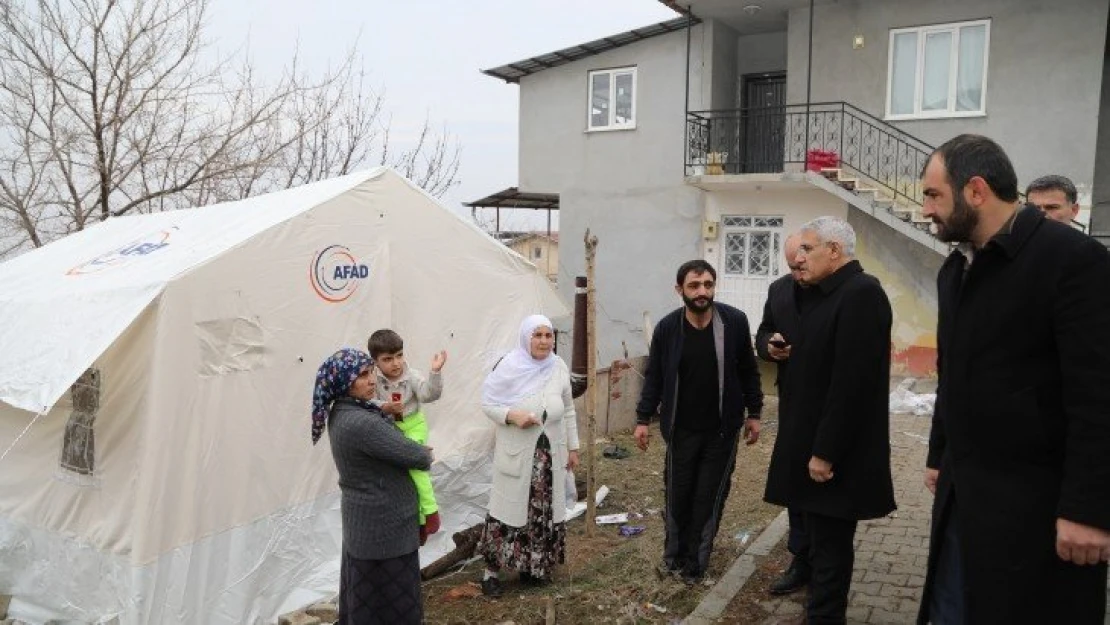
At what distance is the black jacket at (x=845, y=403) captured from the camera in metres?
3.44

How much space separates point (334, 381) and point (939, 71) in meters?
12.9

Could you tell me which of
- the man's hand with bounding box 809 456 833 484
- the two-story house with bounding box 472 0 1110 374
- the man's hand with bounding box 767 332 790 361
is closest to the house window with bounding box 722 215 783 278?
the two-story house with bounding box 472 0 1110 374

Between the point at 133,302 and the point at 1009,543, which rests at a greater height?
the point at 133,302

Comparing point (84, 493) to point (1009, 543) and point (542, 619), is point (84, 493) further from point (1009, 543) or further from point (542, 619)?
point (1009, 543)

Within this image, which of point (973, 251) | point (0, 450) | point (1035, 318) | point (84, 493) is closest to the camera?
point (1035, 318)

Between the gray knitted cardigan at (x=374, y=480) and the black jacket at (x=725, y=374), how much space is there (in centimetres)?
173

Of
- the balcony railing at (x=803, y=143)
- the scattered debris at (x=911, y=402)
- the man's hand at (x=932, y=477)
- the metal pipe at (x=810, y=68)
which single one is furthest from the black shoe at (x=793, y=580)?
the metal pipe at (x=810, y=68)

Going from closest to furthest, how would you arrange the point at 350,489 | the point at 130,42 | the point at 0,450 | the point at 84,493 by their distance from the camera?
the point at 350,489 < the point at 84,493 < the point at 0,450 < the point at 130,42

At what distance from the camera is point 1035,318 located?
7.32 ft

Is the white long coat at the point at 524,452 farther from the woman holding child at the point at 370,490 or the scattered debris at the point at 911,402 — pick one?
the scattered debris at the point at 911,402

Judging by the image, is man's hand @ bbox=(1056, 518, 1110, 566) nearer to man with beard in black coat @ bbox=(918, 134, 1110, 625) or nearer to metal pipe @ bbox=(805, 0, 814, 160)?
man with beard in black coat @ bbox=(918, 134, 1110, 625)

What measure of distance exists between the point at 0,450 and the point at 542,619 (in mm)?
4181

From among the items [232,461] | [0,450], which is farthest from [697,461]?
[0,450]

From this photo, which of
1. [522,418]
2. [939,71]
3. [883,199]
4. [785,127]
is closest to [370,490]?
[522,418]
